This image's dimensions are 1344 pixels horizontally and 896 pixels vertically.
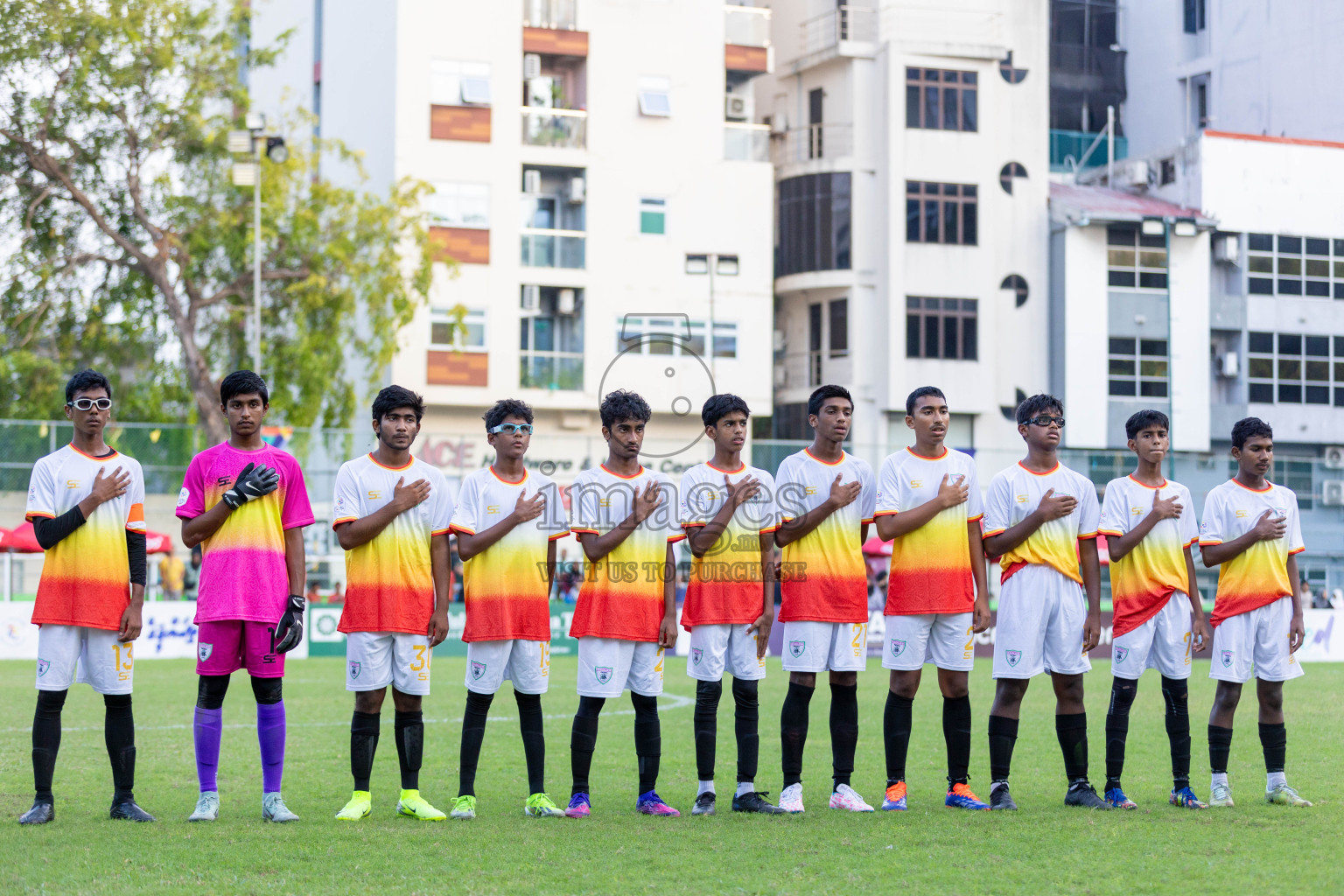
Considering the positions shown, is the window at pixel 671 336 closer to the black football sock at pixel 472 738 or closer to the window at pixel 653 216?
the window at pixel 653 216

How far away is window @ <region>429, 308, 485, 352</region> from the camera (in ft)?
124

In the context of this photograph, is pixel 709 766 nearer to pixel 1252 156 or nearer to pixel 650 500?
pixel 650 500

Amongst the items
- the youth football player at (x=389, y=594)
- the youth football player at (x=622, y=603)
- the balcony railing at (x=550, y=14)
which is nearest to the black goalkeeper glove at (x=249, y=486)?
the youth football player at (x=389, y=594)

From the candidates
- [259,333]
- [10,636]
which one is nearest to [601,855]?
[10,636]

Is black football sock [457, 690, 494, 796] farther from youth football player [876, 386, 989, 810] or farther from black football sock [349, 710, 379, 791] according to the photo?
youth football player [876, 386, 989, 810]

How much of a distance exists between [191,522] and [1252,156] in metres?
41.9

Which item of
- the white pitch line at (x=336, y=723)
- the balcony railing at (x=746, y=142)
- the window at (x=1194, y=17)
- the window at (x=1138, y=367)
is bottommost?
the white pitch line at (x=336, y=723)

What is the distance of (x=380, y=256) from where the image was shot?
33.5 metres

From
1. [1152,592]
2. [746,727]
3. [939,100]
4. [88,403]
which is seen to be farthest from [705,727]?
[939,100]

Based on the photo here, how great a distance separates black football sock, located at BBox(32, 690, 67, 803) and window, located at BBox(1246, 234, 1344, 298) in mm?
41446

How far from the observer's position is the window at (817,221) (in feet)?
139

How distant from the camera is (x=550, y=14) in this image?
131 ft

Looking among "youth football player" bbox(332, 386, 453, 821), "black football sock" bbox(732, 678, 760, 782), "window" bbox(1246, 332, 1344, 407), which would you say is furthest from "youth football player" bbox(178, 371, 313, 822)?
"window" bbox(1246, 332, 1344, 407)

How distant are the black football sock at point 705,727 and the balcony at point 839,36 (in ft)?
116
